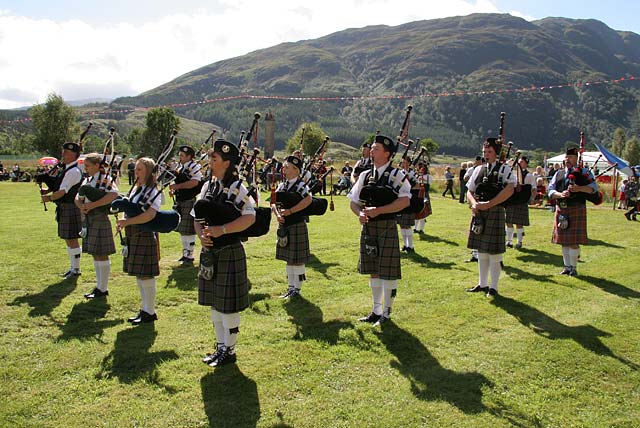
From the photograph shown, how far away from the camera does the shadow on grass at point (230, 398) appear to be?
3785 millimetres

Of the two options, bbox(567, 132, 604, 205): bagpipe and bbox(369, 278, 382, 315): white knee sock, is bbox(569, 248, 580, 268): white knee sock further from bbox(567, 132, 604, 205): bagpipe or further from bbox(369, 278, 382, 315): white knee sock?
bbox(369, 278, 382, 315): white knee sock

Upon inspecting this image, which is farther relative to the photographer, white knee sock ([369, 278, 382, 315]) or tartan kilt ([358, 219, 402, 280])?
white knee sock ([369, 278, 382, 315])

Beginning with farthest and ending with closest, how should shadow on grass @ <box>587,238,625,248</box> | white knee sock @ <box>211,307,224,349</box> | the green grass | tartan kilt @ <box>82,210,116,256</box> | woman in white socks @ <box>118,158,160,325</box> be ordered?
shadow on grass @ <box>587,238,625,248</box>
tartan kilt @ <box>82,210,116,256</box>
woman in white socks @ <box>118,158,160,325</box>
white knee sock @ <box>211,307,224,349</box>
the green grass

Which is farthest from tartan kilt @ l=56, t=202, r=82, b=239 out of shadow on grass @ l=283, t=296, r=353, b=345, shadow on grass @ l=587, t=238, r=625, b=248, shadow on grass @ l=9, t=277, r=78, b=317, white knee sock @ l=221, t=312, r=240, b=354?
shadow on grass @ l=587, t=238, r=625, b=248

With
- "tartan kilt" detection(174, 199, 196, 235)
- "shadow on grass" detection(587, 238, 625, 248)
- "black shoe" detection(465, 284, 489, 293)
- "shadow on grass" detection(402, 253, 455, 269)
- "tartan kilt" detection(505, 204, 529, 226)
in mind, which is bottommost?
"shadow on grass" detection(587, 238, 625, 248)

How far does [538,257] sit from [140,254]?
8012 mm

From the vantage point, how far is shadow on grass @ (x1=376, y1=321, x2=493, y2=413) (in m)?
4.13

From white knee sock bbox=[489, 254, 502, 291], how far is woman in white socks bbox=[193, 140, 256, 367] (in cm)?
401

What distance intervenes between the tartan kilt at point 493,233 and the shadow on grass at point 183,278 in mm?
4370

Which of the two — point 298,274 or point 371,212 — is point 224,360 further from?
point 298,274

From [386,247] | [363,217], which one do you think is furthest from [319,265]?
[363,217]

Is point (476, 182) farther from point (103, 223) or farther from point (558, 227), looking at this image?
point (103, 223)

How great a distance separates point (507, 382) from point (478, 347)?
804mm

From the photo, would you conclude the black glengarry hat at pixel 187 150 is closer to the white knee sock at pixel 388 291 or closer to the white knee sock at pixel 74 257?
the white knee sock at pixel 74 257
